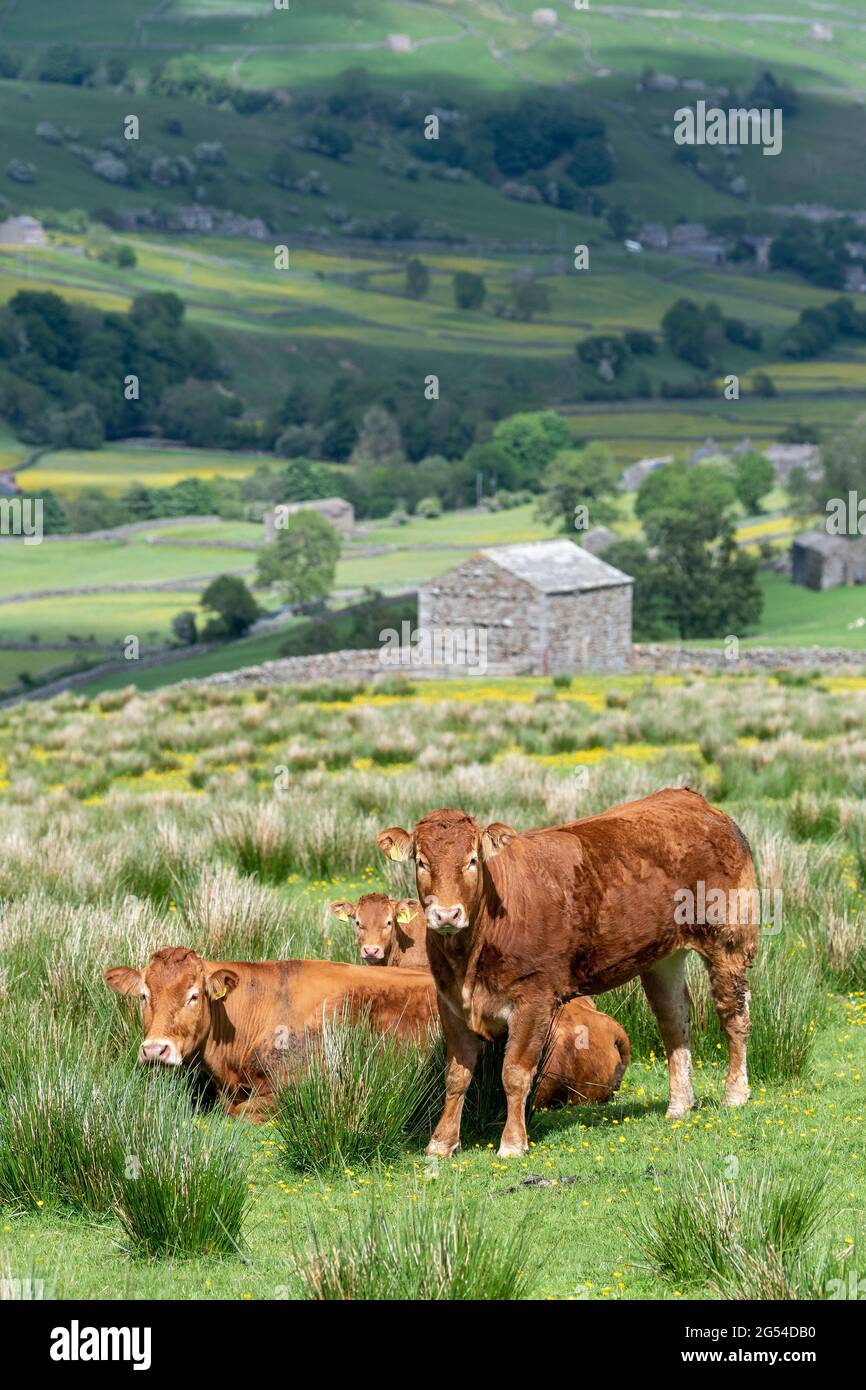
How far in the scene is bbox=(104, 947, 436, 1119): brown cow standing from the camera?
7.58 metres

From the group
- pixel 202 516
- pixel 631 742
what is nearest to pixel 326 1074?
pixel 631 742

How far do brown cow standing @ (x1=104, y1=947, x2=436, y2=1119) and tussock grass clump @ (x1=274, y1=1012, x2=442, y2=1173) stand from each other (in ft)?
1.01

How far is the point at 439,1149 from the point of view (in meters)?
7.36

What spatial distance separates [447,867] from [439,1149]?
4.39 ft

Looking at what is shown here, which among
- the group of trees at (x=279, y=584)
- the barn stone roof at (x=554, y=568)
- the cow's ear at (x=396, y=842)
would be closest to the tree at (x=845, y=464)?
the group of trees at (x=279, y=584)

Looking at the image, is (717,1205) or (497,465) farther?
(497,465)

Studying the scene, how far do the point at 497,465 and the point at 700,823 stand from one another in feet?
610

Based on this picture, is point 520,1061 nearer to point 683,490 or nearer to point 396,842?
point 396,842

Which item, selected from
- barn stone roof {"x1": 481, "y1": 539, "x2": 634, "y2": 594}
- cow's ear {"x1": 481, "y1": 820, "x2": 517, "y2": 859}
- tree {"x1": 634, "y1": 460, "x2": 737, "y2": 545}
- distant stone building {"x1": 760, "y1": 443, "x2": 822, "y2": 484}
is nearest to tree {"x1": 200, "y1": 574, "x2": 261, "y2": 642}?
tree {"x1": 634, "y1": 460, "x2": 737, "y2": 545}

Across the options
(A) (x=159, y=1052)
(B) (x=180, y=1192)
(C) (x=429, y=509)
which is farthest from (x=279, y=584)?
(B) (x=180, y=1192)

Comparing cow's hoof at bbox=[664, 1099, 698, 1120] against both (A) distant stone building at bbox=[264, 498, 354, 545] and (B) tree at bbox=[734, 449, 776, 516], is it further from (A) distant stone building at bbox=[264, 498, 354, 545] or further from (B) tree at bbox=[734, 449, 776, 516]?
(B) tree at bbox=[734, 449, 776, 516]

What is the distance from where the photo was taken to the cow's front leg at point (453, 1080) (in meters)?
7.37

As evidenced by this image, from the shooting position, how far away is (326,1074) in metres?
7.43

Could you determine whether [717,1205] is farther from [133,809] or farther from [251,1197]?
[133,809]
